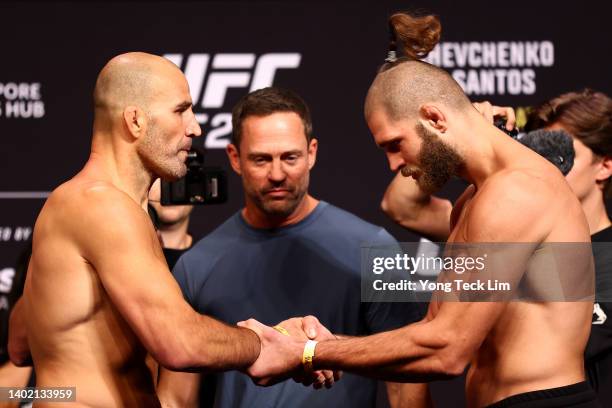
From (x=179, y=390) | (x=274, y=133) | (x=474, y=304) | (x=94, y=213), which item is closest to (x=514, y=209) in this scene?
(x=474, y=304)

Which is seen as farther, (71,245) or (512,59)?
(512,59)

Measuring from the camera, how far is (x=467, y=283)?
234 cm

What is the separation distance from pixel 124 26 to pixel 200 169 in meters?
1.09

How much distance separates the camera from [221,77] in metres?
3.97

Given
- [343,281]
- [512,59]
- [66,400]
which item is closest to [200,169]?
[343,281]

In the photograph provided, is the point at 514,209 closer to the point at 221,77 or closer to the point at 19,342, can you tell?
the point at 19,342

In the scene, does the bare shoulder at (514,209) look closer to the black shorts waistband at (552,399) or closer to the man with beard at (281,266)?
the black shorts waistband at (552,399)

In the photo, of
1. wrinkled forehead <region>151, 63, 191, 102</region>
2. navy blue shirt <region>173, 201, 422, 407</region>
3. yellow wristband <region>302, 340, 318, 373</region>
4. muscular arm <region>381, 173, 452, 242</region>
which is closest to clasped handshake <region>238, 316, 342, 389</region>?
yellow wristband <region>302, 340, 318, 373</region>

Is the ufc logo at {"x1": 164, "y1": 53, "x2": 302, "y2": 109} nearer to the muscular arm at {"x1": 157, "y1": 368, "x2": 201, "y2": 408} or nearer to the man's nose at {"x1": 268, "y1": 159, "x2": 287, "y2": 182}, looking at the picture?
the man's nose at {"x1": 268, "y1": 159, "x2": 287, "y2": 182}

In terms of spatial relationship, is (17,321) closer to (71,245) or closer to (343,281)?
(71,245)

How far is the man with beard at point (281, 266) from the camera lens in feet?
9.14

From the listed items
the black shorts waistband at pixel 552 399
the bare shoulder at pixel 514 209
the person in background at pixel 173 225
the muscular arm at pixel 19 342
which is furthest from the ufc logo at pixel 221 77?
the black shorts waistband at pixel 552 399

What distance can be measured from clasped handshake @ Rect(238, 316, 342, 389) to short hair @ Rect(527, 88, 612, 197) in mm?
1247

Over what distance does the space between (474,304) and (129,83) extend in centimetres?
101
